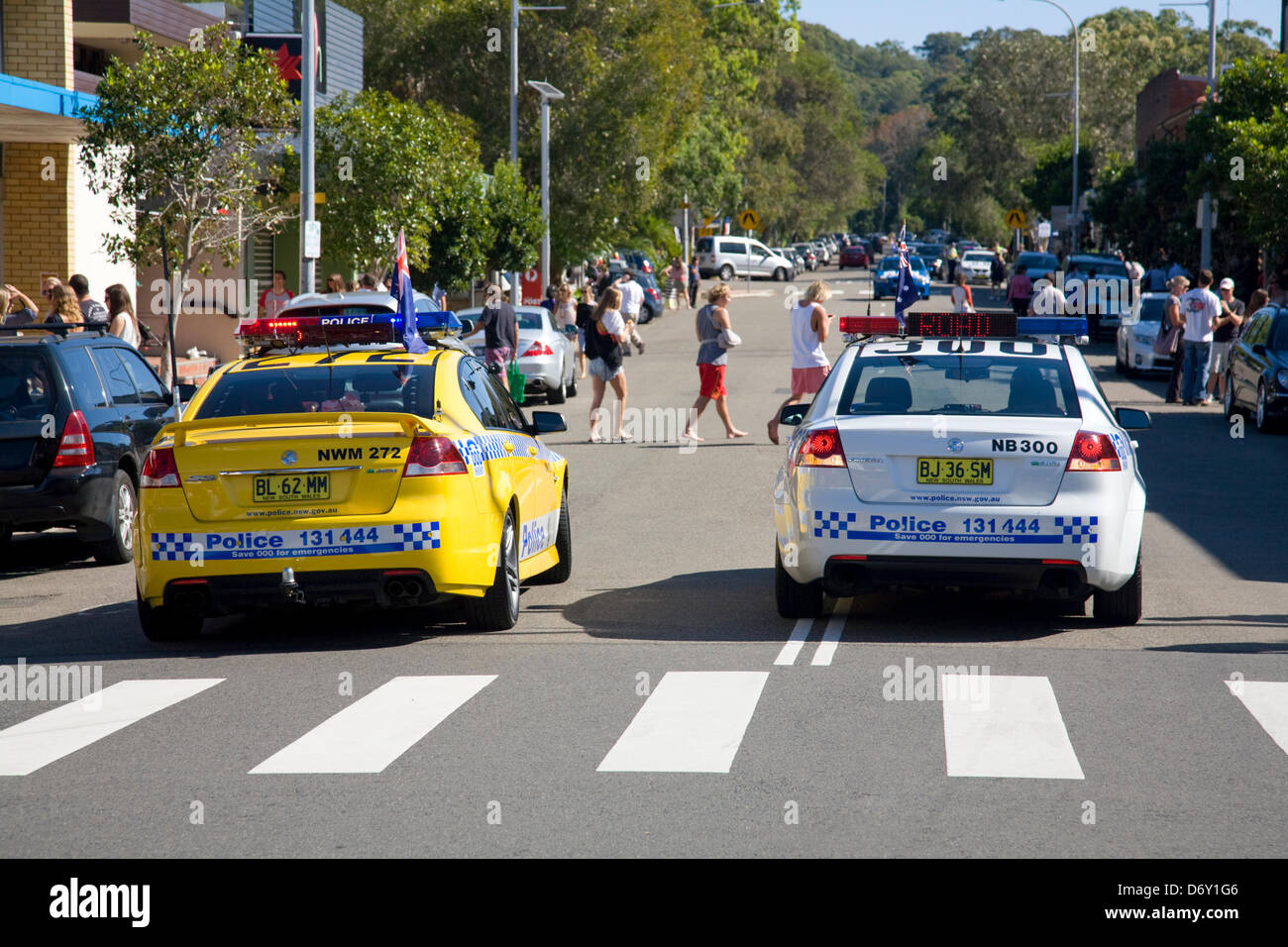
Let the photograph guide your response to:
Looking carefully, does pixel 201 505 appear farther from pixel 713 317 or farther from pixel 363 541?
pixel 713 317

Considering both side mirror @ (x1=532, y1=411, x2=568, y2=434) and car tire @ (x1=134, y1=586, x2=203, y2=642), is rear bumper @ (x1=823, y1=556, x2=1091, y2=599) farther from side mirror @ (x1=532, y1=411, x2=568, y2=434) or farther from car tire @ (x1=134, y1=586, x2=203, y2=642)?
car tire @ (x1=134, y1=586, x2=203, y2=642)

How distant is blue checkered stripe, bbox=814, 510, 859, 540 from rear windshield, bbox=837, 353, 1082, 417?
0.70 metres

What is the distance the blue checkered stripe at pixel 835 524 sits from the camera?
30.3ft

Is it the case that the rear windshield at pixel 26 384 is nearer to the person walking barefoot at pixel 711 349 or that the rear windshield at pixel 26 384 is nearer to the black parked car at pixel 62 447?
the black parked car at pixel 62 447

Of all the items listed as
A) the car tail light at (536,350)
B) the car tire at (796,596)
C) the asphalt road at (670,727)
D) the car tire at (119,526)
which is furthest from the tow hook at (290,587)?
the car tail light at (536,350)

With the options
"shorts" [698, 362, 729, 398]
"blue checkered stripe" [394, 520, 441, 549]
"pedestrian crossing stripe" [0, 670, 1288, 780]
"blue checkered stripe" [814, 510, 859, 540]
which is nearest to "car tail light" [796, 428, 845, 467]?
"blue checkered stripe" [814, 510, 859, 540]

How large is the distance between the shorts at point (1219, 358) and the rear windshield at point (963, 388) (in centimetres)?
1604

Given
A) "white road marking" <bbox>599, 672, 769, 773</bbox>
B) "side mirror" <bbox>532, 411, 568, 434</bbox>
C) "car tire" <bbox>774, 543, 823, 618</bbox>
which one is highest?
"side mirror" <bbox>532, 411, 568, 434</bbox>

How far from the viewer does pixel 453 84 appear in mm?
50031

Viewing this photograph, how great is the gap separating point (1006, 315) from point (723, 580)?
8.40 feet

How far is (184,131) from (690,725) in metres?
18.3

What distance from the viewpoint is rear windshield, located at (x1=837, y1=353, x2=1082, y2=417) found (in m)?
9.64

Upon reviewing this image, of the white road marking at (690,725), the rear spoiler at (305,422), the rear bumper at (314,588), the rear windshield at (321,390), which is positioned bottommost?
the white road marking at (690,725)

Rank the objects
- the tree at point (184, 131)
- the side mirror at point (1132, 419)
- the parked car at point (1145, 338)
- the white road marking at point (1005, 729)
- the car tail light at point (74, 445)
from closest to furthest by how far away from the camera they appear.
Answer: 1. the white road marking at point (1005, 729)
2. the side mirror at point (1132, 419)
3. the car tail light at point (74, 445)
4. the tree at point (184, 131)
5. the parked car at point (1145, 338)
